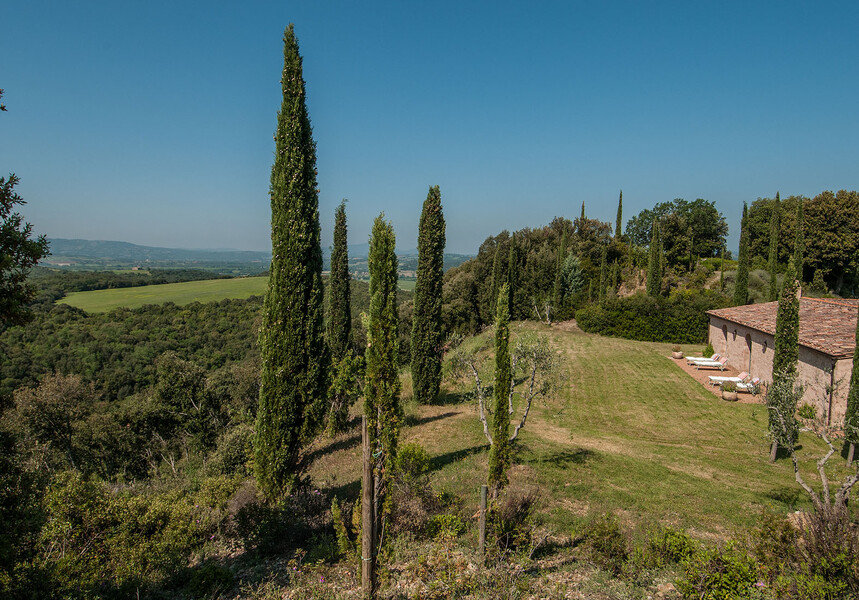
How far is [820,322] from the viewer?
17.4 metres

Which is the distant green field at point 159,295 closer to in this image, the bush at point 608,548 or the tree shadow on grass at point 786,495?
the bush at point 608,548

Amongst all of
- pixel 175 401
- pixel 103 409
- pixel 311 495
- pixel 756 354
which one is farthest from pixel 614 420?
pixel 103 409

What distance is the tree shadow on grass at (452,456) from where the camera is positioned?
1129 centimetres

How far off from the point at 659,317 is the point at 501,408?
2612 centimetres

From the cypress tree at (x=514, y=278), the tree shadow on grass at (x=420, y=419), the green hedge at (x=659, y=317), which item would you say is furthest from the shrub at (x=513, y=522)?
the cypress tree at (x=514, y=278)

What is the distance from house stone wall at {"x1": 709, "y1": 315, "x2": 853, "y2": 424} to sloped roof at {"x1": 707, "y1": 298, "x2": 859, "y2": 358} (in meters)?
0.36

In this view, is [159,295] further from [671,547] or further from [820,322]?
[820,322]

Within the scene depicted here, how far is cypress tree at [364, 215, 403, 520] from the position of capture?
5.22 metres

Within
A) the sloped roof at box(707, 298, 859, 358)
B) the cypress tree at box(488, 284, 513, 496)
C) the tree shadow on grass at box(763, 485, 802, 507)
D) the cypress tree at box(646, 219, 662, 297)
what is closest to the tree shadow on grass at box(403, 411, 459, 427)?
the cypress tree at box(488, 284, 513, 496)

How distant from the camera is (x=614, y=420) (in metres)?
16.2

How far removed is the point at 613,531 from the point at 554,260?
36.6 metres

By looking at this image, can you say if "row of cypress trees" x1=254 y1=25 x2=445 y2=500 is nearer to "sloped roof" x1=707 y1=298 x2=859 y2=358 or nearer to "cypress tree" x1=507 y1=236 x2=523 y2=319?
"sloped roof" x1=707 y1=298 x2=859 y2=358

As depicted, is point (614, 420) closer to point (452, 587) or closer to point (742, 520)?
point (742, 520)

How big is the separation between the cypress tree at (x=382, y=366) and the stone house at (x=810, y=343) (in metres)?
9.25
